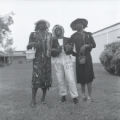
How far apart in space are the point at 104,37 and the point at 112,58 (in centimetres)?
1289

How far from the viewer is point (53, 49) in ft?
23.9

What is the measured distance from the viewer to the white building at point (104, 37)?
2702cm

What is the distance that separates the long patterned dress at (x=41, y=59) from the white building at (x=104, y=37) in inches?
779

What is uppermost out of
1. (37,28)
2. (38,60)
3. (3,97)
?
(37,28)

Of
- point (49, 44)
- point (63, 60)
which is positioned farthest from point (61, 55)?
point (49, 44)

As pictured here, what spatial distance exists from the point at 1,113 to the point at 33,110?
634 millimetres

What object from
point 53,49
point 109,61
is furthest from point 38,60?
point 109,61

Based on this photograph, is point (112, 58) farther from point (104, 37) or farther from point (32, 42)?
point (104, 37)

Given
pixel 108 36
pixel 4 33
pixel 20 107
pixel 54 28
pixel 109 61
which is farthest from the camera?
pixel 4 33

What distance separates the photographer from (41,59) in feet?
23.7

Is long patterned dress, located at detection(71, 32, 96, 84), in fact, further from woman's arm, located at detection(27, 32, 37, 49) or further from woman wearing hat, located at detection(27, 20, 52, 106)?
woman's arm, located at detection(27, 32, 37, 49)

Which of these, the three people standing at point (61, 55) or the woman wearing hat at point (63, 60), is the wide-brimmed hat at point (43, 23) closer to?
the three people standing at point (61, 55)

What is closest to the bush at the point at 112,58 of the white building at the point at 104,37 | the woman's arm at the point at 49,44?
the woman's arm at the point at 49,44

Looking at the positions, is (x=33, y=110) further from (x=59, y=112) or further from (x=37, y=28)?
(x=37, y=28)
